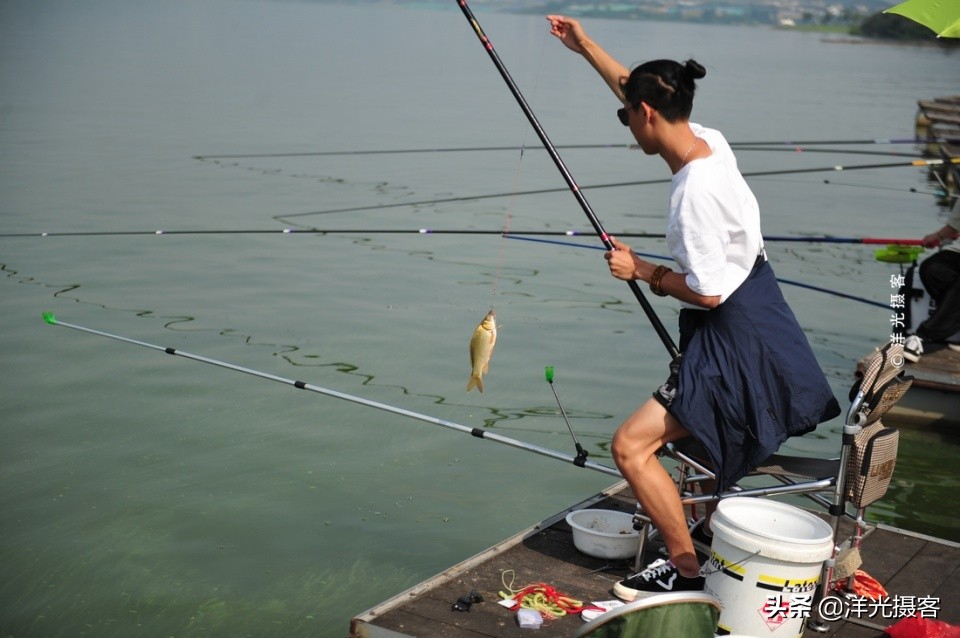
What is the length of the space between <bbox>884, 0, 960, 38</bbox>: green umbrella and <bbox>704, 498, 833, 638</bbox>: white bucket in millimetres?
4118

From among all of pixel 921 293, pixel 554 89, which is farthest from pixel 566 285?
pixel 554 89

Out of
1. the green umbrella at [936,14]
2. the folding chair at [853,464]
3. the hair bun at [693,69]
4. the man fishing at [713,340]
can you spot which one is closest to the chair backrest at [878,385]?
the folding chair at [853,464]

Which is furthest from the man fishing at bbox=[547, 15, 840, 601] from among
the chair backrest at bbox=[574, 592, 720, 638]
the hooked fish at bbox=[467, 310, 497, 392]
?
the chair backrest at bbox=[574, 592, 720, 638]

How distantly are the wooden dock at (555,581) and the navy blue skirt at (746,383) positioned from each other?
0.72 m

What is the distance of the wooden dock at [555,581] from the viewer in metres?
4.16

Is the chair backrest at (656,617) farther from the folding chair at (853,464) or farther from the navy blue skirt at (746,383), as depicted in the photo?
the folding chair at (853,464)

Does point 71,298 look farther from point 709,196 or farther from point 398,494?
point 709,196

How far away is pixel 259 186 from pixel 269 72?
792 inches

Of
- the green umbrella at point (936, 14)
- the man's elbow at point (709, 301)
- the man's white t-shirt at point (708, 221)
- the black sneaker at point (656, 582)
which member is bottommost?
the black sneaker at point (656, 582)

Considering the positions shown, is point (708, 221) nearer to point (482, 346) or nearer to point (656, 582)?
point (482, 346)

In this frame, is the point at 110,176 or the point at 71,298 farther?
the point at 110,176

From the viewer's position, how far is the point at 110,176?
1576 centimetres

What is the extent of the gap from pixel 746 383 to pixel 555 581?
109cm

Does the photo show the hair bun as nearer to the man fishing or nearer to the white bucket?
the man fishing
